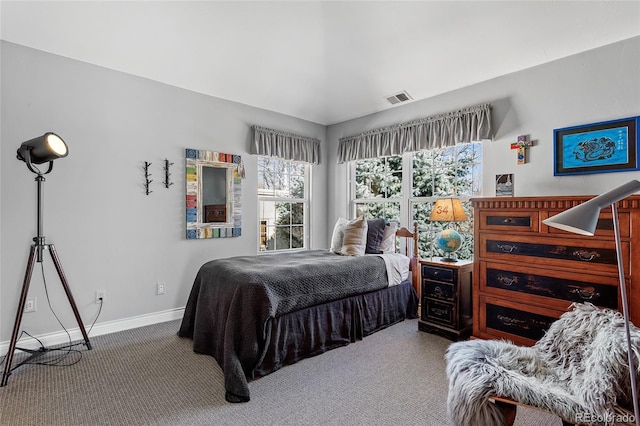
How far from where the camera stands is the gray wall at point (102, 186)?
2.67 meters

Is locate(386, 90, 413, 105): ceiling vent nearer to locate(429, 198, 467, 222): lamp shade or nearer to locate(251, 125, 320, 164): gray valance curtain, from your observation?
locate(251, 125, 320, 164): gray valance curtain

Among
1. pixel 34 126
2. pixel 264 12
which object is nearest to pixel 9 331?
pixel 34 126

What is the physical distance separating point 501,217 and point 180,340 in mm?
2945

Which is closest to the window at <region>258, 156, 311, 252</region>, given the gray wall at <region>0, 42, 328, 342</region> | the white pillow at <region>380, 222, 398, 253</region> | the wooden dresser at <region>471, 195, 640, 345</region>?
the gray wall at <region>0, 42, 328, 342</region>

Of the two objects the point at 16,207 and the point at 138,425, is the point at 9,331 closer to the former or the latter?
the point at 16,207

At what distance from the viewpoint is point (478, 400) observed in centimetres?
138

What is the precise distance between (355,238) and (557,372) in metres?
2.18

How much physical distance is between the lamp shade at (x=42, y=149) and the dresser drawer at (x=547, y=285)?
136 inches

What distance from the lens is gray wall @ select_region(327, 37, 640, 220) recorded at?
8.37 ft

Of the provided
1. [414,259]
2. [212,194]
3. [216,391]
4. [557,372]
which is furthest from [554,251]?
[212,194]

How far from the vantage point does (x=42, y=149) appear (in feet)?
7.83

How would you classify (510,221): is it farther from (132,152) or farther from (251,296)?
(132,152)

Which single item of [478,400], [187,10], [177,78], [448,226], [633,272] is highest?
[187,10]

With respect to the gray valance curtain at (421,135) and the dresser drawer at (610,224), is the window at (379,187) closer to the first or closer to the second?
the gray valance curtain at (421,135)
